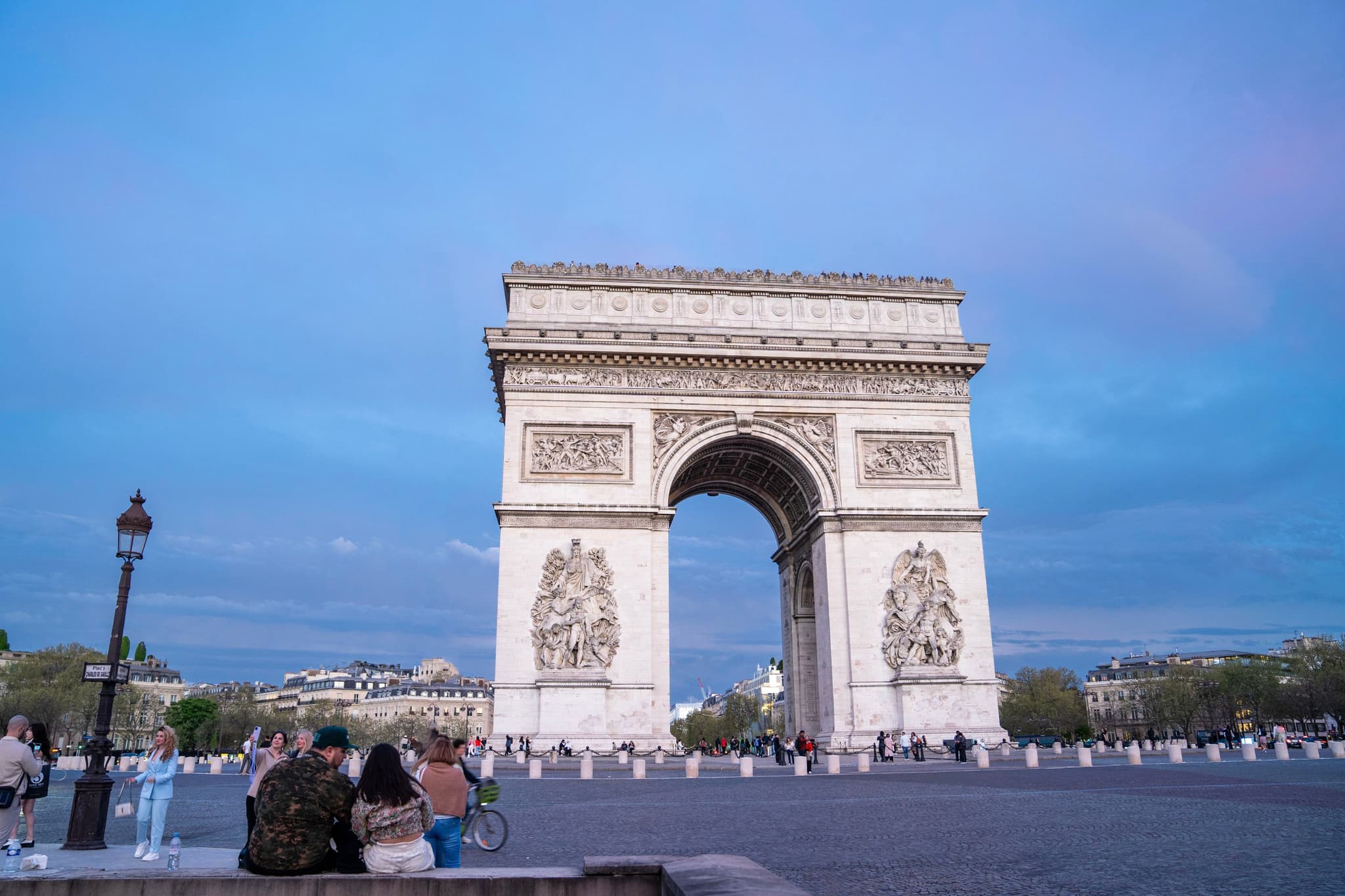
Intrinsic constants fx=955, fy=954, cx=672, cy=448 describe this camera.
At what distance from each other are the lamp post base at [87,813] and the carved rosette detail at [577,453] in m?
19.7

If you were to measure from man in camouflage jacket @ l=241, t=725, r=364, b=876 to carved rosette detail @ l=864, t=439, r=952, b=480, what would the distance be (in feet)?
84.3

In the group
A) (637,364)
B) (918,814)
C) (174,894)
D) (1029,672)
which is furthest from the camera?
(1029,672)

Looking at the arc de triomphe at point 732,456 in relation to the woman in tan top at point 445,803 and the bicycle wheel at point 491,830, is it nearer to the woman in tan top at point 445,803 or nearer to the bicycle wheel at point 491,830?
the bicycle wheel at point 491,830

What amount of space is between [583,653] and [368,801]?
72.0ft

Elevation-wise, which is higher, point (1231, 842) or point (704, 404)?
point (704, 404)

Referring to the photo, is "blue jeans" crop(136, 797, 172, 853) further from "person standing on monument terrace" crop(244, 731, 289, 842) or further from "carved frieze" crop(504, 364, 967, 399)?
"carved frieze" crop(504, 364, 967, 399)

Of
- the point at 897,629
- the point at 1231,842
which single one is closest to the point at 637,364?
the point at 897,629

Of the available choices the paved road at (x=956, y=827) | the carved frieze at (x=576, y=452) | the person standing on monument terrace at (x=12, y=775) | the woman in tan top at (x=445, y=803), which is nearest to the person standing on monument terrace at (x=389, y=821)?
the woman in tan top at (x=445, y=803)

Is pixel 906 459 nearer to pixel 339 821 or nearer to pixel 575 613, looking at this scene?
pixel 575 613

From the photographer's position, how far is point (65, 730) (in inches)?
2373

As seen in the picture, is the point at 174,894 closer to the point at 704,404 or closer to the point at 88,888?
the point at 88,888

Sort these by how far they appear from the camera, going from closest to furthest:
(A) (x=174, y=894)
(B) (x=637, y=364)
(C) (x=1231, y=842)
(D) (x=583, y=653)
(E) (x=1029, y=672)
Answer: (A) (x=174, y=894)
(C) (x=1231, y=842)
(D) (x=583, y=653)
(B) (x=637, y=364)
(E) (x=1029, y=672)

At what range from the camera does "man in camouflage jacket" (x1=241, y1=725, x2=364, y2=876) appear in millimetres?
5352

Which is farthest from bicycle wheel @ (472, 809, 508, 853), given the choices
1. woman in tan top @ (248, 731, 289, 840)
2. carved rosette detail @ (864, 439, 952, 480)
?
carved rosette detail @ (864, 439, 952, 480)
